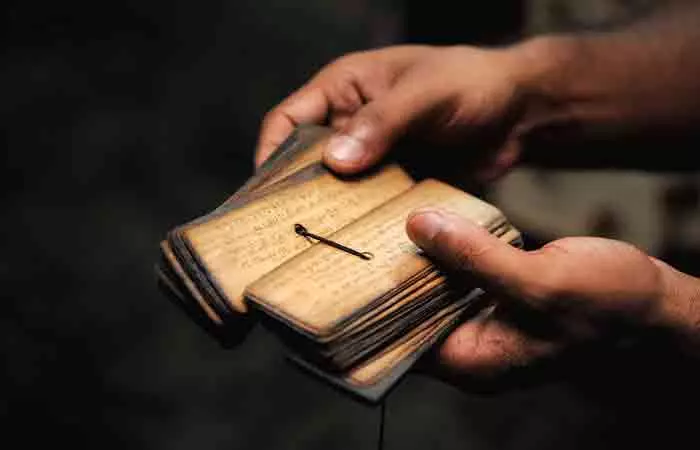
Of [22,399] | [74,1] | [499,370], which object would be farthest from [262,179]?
[74,1]

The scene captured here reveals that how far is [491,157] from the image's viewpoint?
→ 6.74 feet

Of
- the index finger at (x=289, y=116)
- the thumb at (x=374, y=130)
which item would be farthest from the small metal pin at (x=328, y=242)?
the index finger at (x=289, y=116)

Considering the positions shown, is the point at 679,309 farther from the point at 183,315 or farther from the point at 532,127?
the point at 183,315

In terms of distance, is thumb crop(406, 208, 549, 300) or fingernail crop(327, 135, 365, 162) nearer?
thumb crop(406, 208, 549, 300)

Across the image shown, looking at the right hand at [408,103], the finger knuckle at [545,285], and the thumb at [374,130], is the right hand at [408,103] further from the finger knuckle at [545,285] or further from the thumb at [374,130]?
the finger knuckle at [545,285]

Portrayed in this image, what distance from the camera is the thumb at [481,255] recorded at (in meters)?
1.26

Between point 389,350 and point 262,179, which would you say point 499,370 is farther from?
point 262,179

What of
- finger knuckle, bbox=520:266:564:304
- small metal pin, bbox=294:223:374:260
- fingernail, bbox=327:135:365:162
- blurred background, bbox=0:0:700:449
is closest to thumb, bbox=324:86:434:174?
fingernail, bbox=327:135:365:162

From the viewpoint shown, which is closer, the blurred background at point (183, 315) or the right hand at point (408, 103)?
the right hand at point (408, 103)

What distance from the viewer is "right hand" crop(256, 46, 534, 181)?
64.0 inches

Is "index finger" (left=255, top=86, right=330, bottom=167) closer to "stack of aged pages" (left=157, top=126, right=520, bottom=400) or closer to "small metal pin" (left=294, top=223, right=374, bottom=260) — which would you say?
"stack of aged pages" (left=157, top=126, right=520, bottom=400)

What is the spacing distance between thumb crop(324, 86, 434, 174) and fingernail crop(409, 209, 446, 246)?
277 mm

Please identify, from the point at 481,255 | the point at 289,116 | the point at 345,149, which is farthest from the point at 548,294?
the point at 289,116

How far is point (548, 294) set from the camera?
1268 millimetres
